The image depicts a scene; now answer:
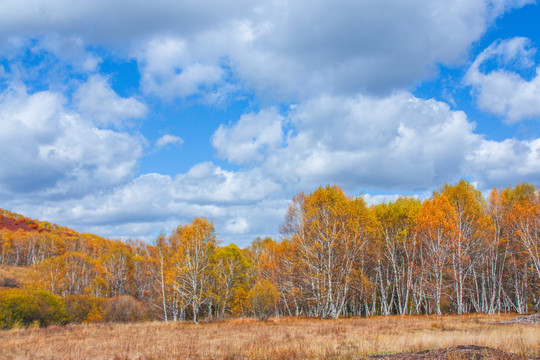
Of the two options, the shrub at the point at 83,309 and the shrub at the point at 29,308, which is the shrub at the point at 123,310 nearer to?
the shrub at the point at 83,309

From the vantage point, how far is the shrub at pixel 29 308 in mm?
Answer: 30422

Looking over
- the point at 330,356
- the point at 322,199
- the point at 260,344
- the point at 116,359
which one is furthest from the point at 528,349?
the point at 322,199

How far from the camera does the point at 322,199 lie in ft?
127

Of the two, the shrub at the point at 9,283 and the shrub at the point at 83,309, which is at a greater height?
the shrub at the point at 9,283

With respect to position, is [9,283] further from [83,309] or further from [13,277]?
[83,309]

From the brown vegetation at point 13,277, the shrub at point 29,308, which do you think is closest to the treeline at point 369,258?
the shrub at point 29,308

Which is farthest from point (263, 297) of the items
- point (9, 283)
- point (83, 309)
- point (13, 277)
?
point (13, 277)

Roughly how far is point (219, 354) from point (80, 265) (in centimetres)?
7111

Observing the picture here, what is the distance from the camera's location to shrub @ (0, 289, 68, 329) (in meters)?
30.4

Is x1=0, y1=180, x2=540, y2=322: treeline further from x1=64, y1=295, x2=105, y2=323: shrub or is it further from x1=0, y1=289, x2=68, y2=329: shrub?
x1=0, y1=289, x2=68, y2=329: shrub

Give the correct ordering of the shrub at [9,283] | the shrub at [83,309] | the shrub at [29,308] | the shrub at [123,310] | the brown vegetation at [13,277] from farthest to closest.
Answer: the shrub at [9,283]
the brown vegetation at [13,277]
the shrub at [123,310]
the shrub at [83,309]
the shrub at [29,308]

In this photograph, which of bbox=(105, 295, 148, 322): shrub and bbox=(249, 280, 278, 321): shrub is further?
bbox=(105, 295, 148, 322): shrub

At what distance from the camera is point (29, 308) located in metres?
31.7

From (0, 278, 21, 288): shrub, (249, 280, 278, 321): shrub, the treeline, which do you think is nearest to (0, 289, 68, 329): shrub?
the treeline
